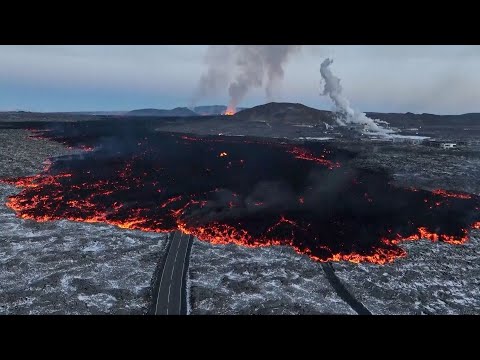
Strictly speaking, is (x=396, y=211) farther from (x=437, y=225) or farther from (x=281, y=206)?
(x=281, y=206)

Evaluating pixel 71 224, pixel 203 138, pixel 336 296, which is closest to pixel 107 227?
pixel 71 224

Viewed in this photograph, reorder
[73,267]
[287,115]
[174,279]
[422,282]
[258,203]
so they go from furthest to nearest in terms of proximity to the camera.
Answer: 1. [287,115]
2. [258,203]
3. [73,267]
4. [422,282]
5. [174,279]

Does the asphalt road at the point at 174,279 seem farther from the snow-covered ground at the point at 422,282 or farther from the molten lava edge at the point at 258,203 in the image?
the snow-covered ground at the point at 422,282

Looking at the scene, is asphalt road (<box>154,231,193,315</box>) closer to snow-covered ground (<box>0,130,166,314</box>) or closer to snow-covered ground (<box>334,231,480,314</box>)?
snow-covered ground (<box>0,130,166,314</box>)

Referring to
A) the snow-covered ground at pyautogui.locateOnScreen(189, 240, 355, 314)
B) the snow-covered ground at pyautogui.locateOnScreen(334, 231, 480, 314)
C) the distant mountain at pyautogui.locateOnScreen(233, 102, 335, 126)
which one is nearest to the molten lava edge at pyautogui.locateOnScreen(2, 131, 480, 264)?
the snow-covered ground at pyautogui.locateOnScreen(334, 231, 480, 314)

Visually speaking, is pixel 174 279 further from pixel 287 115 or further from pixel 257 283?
pixel 287 115

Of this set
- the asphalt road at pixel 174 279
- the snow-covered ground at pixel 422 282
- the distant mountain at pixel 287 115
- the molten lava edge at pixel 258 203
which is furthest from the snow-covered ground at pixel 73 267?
the distant mountain at pixel 287 115

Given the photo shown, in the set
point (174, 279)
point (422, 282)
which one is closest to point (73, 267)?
point (174, 279)
